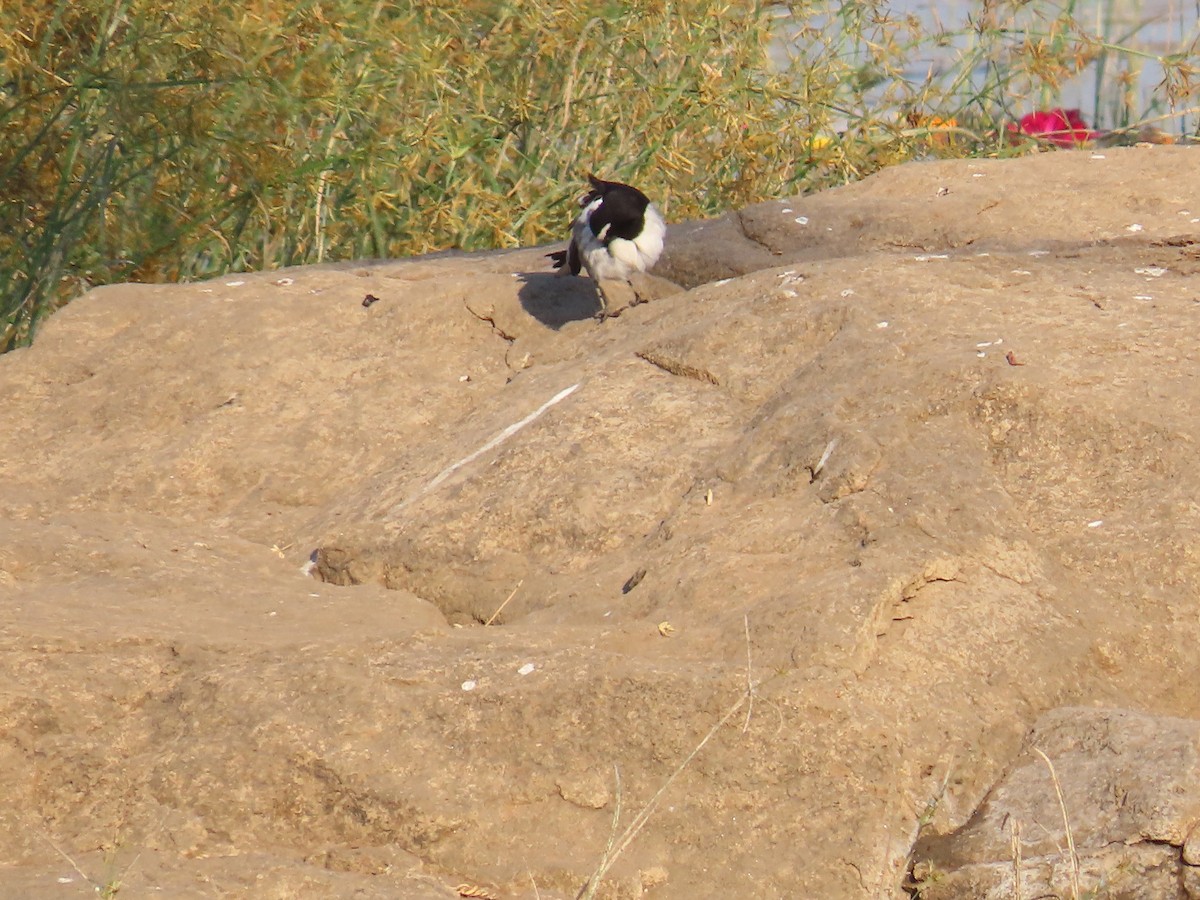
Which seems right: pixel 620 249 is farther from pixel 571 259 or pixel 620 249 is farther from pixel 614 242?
pixel 571 259

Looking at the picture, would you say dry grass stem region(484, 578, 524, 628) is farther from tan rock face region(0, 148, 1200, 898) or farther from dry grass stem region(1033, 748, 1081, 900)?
dry grass stem region(1033, 748, 1081, 900)

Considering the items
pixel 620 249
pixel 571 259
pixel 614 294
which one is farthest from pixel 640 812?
pixel 571 259

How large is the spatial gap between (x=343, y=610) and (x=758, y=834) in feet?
3.87

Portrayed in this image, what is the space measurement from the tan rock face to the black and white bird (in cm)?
30

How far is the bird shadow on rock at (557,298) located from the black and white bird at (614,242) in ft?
0.17

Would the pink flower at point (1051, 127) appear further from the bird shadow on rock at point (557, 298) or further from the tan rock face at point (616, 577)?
the bird shadow on rock at point (557, 298)

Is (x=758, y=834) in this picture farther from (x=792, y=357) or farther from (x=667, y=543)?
(x=792, y=357)

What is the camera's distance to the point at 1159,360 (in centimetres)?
360

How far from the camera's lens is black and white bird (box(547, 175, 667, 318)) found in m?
5.12

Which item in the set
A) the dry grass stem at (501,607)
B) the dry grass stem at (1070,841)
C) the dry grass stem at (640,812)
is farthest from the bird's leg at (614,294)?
the dry grass stem at (1070,841)

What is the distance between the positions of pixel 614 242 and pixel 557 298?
0.88ft

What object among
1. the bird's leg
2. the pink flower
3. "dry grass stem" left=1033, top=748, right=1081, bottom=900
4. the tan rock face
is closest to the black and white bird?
the bird's leg

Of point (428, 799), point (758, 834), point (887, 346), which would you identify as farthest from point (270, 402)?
point (758, 834)

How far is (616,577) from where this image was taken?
3324 mm
